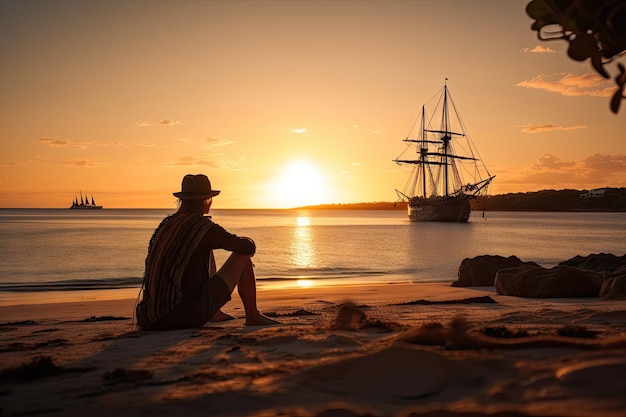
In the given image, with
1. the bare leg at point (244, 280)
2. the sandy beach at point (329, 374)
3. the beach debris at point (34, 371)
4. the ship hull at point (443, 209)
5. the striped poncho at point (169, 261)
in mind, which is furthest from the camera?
the ship hull at point (443, 209)

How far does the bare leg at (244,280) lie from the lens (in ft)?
18.6

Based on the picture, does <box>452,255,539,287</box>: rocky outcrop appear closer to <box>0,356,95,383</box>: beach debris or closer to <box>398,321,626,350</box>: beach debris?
<box>398,321,626,350</box>: beach debris

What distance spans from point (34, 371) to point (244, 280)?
102 inches

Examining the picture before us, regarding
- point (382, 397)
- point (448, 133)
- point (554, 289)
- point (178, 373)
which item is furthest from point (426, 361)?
point (448, 133)

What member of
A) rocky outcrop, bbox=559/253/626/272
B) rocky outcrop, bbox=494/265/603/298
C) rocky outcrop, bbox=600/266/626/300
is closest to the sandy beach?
rocky outcrop, bbox=600/266/626/300

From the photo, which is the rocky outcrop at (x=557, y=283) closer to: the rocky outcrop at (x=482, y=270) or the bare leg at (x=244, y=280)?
the rocky outcrop at (x=482, y=270)

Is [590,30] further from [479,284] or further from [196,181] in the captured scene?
[479,284]

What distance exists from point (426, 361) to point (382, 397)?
52 cm

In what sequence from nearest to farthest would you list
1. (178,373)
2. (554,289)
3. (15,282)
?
(178,373), (554,289), (15,282)

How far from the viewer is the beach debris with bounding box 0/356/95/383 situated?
3.43 metres

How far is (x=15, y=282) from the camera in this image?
19.1m

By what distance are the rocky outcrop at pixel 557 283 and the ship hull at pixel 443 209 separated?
10140 centimetres

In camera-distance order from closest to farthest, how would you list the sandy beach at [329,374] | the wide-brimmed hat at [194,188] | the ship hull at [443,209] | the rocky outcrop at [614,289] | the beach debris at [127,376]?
the sandy beach at [329,374] → the beach debris at [127,376] → the wide-brimmed hat at [194,188] → the rocky outcrop at [614,289] → the ship hull at [443,209]

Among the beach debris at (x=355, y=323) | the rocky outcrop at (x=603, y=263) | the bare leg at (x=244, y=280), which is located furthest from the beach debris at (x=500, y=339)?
the rocky outcrop at (x=603, y=263)
